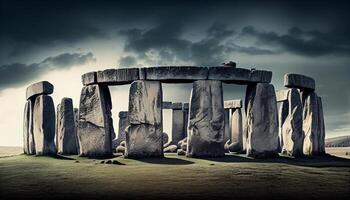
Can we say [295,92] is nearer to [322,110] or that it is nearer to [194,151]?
[322,110]

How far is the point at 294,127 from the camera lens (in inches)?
597

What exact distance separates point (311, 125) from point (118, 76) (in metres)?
7.07

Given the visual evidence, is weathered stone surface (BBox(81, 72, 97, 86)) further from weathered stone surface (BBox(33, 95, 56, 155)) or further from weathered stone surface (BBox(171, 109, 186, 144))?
weathered stone surface (BBox(171, 109, 186, 144))

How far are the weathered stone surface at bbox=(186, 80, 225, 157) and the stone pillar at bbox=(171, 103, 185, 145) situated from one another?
1047cm

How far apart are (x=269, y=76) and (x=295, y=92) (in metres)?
1.61

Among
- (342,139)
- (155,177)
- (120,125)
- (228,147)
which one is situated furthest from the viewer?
(342,139)

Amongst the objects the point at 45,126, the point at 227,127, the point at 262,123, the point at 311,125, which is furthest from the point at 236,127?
the point at 45,126

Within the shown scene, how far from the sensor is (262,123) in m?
14.0

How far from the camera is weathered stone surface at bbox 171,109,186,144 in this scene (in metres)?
23.9

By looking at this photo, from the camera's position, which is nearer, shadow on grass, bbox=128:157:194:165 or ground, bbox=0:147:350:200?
ground, bbox=0:147:350:200

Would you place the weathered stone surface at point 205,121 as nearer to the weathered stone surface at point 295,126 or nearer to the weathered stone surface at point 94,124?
the weathered stone surface at point 94,124

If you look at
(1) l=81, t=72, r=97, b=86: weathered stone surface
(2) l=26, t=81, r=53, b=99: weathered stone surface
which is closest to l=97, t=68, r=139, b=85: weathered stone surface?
(1) l=81, t=72, r=97, b=86: weathered stone surface

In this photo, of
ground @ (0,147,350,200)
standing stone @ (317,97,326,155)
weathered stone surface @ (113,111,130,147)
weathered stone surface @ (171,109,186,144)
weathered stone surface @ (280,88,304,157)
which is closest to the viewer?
ground @ (0,147,350,200)

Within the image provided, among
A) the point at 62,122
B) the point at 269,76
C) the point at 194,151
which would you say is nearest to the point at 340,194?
the point at 194,151
